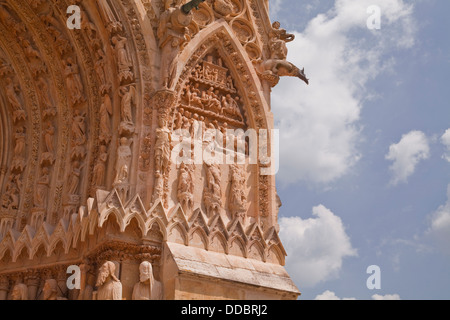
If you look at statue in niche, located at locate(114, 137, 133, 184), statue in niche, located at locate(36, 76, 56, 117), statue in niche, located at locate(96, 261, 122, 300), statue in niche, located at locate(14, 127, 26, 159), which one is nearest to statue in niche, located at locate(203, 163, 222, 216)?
statue in niche, located at locate(114, 137, 133, 184)

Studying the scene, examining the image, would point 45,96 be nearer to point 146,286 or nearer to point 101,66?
point 101,66

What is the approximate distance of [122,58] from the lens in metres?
10.8

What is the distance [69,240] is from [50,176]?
1.91 meters

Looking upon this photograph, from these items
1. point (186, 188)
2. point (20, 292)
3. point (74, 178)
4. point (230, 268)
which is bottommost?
point (20, 292)

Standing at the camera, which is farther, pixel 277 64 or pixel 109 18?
pixel 277 64

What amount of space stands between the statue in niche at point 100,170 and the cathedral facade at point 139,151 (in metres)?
0.03

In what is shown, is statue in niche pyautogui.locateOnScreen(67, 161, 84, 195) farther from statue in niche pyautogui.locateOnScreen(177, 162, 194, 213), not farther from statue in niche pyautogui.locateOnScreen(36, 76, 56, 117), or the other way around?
statue in niche pyautogui.locateOnScreen(177, 162, 194, 213)

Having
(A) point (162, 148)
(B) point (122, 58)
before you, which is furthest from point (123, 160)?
(B) point (122, 58)

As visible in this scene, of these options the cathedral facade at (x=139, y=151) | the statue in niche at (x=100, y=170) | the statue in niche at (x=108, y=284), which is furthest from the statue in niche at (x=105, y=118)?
the statue in niche at (x=108, y=284)

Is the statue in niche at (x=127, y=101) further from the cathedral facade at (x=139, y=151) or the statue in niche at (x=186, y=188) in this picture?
the statue in niche at (x=186, y=188)

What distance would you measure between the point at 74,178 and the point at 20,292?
2.29m

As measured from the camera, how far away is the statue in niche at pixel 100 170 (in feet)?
34.1

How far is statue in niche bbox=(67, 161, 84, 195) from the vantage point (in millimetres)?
10781
